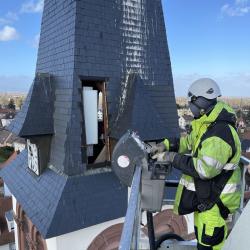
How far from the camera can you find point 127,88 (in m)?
8.78

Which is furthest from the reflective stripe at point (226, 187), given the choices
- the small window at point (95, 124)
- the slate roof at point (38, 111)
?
the slate roof at point (38, 111)

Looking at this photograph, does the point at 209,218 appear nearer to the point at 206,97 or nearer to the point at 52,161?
the point at 206,97

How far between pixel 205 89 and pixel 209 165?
0.84 m

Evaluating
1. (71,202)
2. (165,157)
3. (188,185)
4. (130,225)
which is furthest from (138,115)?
(130,225)

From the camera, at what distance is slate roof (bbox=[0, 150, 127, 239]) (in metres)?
7.45

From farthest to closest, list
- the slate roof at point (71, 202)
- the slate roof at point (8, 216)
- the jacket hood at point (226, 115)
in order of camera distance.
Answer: the slate roof at point (8, 216) < the slate roof at point (71, 202) < the jacket hood at point (226, 115)

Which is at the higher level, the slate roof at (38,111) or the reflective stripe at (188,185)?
the slate roof at (38,111)

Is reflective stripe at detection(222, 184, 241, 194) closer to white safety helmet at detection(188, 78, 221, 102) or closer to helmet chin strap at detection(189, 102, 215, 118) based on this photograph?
helmet chin strap at detection(189, 102, 215, 118)

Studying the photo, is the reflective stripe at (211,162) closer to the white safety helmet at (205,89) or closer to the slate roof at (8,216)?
the white safety helmet at (205,89)

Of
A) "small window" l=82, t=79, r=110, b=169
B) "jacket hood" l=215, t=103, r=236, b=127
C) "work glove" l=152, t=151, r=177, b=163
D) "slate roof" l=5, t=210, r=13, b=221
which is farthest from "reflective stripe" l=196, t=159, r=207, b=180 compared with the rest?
"slate roof" l=5, t=210, r=13, b=221

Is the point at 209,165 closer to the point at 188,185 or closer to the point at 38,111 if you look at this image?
the point at 188,185

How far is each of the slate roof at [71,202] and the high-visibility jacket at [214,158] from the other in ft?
14.6

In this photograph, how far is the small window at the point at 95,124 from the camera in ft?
27.3

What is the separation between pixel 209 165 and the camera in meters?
3.08
